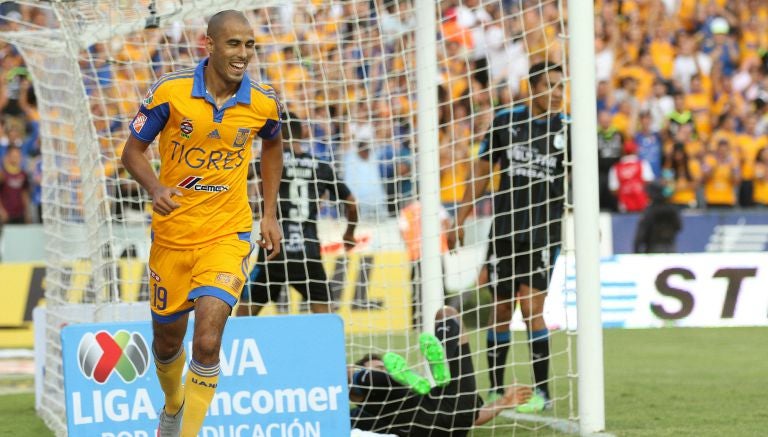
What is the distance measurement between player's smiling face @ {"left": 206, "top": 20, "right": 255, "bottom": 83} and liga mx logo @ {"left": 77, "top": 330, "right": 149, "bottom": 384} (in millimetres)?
1742

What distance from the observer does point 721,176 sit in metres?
17.6

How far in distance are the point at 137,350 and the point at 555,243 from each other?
2.89 m

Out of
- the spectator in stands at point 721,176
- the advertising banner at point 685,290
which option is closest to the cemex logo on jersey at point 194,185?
the advertising banner at point 685,290

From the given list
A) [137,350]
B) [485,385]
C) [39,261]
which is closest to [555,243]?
[485,385]

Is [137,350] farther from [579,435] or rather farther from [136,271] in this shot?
[136,271]

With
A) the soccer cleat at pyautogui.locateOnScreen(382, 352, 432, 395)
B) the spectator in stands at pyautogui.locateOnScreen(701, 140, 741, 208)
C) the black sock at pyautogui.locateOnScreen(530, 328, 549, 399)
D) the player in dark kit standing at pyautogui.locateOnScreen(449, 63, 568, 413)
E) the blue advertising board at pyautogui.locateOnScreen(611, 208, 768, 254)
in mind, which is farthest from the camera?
the spectator in stands at pyautogui.locateOnScreen(701, 140, 741, 208)

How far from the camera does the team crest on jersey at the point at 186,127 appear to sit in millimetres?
5677

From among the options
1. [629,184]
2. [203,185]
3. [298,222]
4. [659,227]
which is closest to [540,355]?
Result: [298,222]

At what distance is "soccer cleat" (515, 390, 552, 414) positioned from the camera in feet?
26.5

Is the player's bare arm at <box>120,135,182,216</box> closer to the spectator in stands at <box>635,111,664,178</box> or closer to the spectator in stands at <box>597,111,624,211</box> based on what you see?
the spectator in stands at <box>597,111,624,211</box>

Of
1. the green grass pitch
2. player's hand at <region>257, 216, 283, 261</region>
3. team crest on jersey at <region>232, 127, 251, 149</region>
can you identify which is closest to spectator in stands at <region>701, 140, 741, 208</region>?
the green grass pitch

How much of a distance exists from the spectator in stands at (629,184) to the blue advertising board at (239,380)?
10682 millimetres

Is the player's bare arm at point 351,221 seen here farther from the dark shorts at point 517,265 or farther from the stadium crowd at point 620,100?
the stadium crowd at point 620,100

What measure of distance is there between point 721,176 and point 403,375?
1124cm
